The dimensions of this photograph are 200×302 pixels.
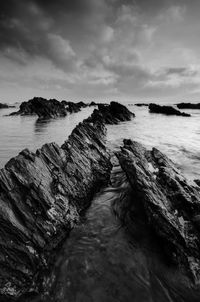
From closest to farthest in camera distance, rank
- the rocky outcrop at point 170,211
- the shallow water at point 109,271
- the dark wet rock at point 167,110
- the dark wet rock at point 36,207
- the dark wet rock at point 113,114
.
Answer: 1. the dark wet rock at point 36,207
2. the shallow water at point 109,271
3. the rocky outcrop at point 170,211
4. the dark wet rock at point 113,114
5. the dark wet rock at point 167,110

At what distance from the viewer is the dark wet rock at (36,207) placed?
187 inches

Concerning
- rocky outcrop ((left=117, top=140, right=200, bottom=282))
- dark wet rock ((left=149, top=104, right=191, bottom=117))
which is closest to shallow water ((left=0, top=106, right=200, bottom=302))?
rocky outcrop ((left=117, top=140, right=200, bottom=282))

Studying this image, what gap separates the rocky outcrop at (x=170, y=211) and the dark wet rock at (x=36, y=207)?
222 cm

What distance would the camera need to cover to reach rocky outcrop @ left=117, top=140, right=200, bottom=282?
5.69m

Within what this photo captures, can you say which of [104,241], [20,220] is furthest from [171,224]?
[20,220]

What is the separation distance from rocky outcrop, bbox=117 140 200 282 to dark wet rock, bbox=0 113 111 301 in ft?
7.30

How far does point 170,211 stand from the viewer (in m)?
6.73

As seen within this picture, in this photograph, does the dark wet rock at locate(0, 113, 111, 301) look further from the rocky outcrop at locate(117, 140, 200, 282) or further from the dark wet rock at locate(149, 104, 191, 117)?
the dark wet rock at locate(149, 104, 191, 117)

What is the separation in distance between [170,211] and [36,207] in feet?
14.6

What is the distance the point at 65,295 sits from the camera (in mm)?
4785

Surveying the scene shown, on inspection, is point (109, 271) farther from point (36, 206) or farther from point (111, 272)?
point (36, 206)

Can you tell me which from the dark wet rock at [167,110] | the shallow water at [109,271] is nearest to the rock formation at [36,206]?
the shallow water at [109,271]

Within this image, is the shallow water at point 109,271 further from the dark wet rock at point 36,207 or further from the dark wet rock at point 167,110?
the dark wet rock at point 167,110

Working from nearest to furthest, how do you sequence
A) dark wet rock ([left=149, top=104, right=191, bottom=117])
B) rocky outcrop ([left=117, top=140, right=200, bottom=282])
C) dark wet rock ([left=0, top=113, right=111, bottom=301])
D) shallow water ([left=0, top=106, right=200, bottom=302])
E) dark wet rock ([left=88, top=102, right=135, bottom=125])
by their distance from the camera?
dark wet rock ([left=0, top=113, right=111, bottom=301]) → shallow water ([left=0, top=106, right=200, bottom=302]) → rocky outcrop ([left=117, top=140, right=200, bottom=282]) → dark wet rock ([left=88, top=102, right=135, bottom=125]) → dark wet rock ([left=149, top=104, right=191, bottom=117])
